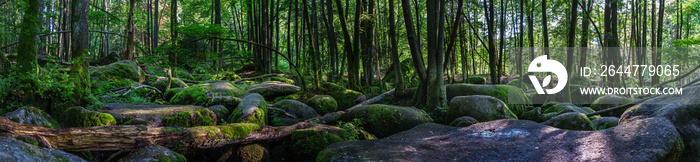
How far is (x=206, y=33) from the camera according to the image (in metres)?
9.09

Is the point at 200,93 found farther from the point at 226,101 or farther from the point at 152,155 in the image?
the point at 152,155

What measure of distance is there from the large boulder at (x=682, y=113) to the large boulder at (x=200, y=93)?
7582mm

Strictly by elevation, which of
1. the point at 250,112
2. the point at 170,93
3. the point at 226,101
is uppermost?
the point at 170,93

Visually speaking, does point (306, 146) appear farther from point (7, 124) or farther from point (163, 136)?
point (7, 124)

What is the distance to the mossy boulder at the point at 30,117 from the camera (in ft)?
11.4

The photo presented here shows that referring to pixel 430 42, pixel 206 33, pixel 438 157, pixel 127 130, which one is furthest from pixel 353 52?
pixel 127 130

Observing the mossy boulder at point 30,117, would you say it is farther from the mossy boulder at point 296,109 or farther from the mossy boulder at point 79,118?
the mossy boulder at point 296,109

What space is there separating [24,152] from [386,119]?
5.04m

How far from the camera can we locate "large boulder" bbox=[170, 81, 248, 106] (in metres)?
7.67

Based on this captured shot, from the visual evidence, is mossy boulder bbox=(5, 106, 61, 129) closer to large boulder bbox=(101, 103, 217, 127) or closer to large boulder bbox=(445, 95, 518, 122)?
large boulder bbox=(101, 103, 217, 127)

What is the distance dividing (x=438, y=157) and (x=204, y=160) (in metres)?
3.03

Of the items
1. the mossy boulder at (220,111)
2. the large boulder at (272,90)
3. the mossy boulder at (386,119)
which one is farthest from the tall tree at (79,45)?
the large boulder at (272,90)

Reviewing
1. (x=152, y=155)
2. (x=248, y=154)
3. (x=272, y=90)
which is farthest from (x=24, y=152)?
(x=272, y=90)

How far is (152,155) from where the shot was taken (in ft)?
10.5
